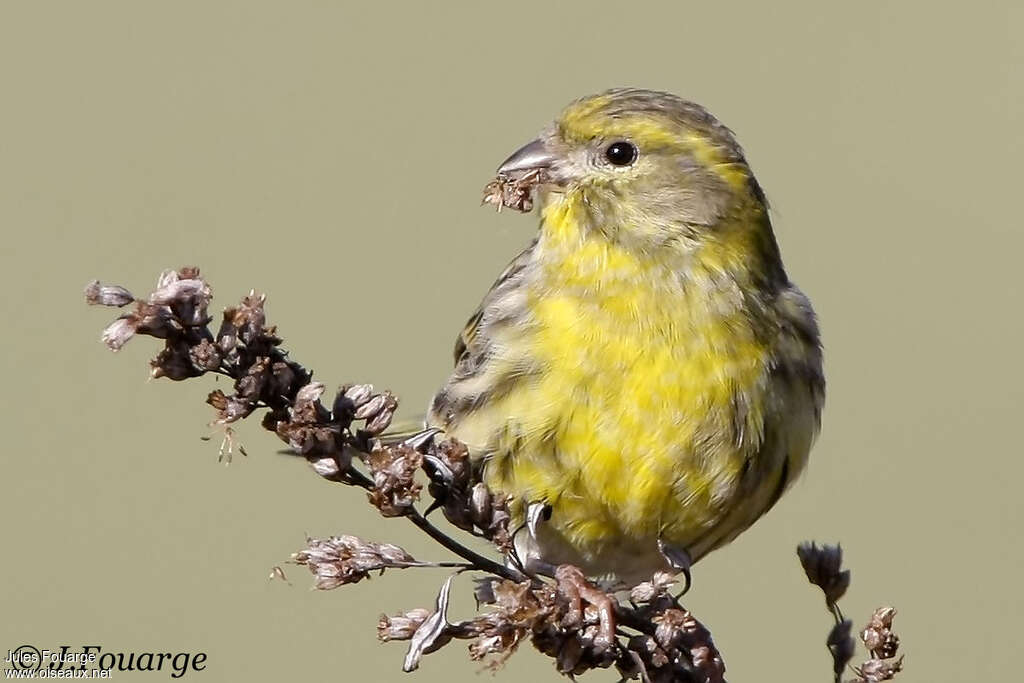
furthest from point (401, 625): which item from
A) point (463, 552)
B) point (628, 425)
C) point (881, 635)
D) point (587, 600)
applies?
point (881, 635)

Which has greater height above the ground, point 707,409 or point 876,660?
point 707,409

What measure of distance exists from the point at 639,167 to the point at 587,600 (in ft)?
4.25

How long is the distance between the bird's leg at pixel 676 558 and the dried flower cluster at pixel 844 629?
0.42 m

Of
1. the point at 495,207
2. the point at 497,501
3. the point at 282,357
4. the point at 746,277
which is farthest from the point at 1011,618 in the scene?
the point at 282,357

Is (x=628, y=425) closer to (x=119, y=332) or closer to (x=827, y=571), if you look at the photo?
(x=827, y=571)

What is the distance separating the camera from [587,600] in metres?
3.48

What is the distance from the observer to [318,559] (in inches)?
118

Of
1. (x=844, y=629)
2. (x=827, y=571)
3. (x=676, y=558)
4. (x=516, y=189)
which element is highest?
(x=516, y=189)

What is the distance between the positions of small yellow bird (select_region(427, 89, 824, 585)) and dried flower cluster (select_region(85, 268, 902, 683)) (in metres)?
0.42

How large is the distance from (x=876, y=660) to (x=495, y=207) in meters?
1.58

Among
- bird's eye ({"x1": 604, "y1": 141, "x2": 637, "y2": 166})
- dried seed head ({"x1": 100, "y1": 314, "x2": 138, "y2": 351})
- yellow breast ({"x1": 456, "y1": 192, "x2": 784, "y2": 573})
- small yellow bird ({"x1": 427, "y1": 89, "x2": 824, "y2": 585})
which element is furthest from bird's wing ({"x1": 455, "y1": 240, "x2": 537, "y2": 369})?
dried seed head ({"x1": 100, "y1": 314, "x2": 138, "y2": 351})

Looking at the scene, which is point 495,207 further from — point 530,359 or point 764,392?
point 764,392

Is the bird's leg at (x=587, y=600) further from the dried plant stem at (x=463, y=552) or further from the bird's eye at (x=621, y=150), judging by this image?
the bird's eye at (x=621, y=150)

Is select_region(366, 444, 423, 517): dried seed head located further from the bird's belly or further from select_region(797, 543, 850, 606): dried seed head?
select_region(797, 543, 850, 606): dried seed head
